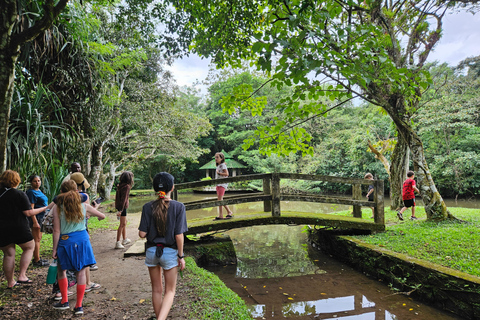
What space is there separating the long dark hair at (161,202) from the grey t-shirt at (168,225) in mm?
39

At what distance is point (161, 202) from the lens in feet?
8.63

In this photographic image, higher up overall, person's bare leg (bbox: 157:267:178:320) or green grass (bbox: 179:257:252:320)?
person's bare leg (bbox: 157:267:178:320)

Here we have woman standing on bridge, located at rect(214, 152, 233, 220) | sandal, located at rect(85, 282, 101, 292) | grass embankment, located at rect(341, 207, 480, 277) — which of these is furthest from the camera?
woman standing on bridge, located at rect(214, 152, 233, 220)

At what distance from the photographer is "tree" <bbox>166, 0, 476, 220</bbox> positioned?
3443 mm

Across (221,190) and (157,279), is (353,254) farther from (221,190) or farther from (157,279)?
(157,279)

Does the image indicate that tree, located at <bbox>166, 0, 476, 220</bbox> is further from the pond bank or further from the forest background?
the pond bank

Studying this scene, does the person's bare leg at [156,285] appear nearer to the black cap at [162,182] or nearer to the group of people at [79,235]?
the group of people at [79,235]

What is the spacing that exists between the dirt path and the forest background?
1816 millimetres

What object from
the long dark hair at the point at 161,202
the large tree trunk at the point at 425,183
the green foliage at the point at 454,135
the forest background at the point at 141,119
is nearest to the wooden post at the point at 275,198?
the forest background at the point at 141,119

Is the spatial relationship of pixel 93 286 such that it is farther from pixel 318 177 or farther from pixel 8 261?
pixel 318 177

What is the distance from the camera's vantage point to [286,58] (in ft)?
11.4

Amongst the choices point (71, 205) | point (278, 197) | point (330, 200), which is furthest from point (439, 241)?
point (71, 205)

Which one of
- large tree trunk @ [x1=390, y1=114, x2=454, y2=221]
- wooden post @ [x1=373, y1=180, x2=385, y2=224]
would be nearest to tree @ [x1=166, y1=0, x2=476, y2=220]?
large tree trunk @ [x1=390, y1=114, x2=454, y2=221]

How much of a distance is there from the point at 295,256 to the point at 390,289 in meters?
2.39
